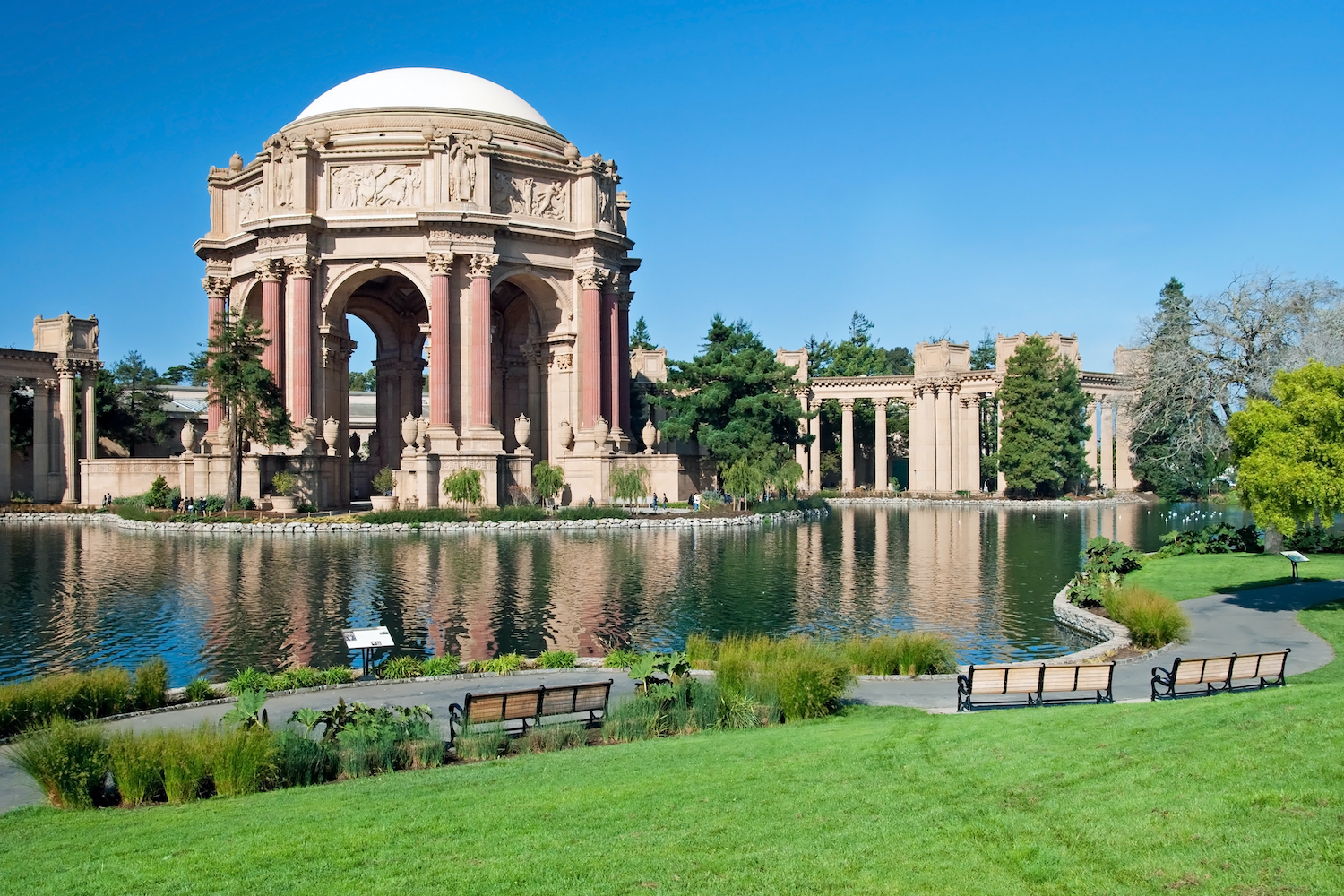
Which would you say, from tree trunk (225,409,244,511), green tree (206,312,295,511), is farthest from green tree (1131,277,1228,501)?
tree trunk (225,409,244,511)

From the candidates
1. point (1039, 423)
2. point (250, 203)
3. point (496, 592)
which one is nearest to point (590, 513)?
point (496, 592)

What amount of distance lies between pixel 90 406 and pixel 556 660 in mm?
56143

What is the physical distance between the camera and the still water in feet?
61.3

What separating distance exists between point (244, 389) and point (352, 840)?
41665 millimetres

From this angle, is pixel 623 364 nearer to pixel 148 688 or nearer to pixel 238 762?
pixel 148 688

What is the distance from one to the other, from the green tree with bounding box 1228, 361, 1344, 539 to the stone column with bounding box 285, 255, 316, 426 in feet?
137

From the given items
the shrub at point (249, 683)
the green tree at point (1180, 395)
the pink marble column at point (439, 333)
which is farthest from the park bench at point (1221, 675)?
the pink marble column at point (439, 333)

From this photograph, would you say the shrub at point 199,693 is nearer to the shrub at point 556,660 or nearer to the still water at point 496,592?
the still water at point 496,592

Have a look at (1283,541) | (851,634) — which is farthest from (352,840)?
(1283,541)

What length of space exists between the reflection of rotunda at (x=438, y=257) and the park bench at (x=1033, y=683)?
36.9m

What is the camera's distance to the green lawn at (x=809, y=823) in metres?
6.69

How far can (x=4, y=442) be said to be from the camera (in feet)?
199

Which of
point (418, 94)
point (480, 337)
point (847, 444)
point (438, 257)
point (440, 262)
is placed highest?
point (418, 94)

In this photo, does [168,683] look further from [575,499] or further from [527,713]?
[575,499]
